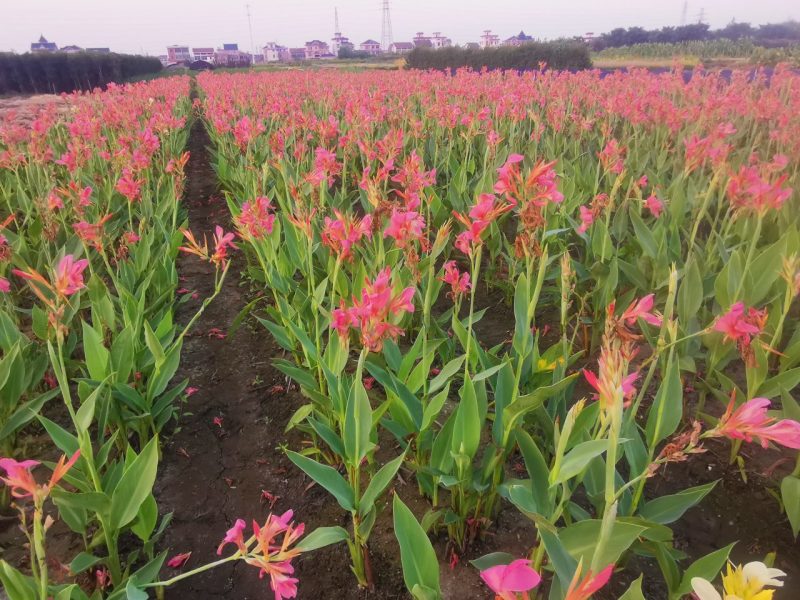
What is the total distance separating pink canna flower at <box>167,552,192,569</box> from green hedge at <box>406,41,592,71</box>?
18160 mm

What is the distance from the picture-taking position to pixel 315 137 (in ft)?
20.1

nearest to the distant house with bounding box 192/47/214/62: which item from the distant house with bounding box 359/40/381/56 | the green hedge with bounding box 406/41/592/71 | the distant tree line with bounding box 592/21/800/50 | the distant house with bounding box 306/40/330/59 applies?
the distant house with bounding box 306/40/330/59

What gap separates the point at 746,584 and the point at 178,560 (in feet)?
5.10

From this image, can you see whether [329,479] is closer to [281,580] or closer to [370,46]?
[281,580]

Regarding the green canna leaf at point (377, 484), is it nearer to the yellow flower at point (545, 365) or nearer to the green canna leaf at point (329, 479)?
the green canna leaf at point (329, 479)

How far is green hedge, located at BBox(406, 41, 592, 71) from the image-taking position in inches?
790

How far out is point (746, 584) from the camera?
637mm

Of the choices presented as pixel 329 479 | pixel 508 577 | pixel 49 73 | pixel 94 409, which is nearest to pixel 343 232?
pixel 329 479

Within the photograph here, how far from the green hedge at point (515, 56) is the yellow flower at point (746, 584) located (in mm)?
18763

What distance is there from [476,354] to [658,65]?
71.5ft

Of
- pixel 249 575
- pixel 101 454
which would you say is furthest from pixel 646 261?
pixel 101 454

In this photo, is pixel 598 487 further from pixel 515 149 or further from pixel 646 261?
pixel 515 149

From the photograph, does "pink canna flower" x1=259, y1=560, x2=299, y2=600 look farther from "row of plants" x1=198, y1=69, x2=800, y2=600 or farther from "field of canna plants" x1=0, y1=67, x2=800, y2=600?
"row of plants" x1=198, y1=69, x2=800, y2=600

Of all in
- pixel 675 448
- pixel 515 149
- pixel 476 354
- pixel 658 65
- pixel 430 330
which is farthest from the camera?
pixel 658 65
